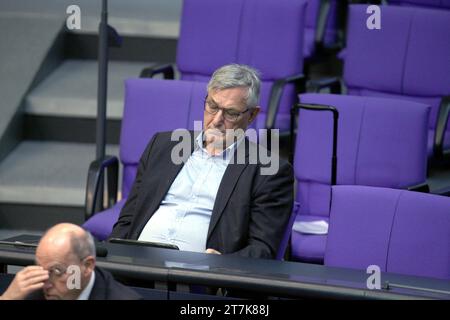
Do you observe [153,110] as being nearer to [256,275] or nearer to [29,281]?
[256,275]

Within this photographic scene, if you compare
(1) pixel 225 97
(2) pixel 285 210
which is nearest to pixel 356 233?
(2) pixel 285 210

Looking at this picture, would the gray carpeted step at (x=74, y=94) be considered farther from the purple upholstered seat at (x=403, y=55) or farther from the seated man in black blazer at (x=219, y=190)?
the seated man in black blazer at (x=219, y=190)

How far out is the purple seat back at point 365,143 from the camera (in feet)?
11.1

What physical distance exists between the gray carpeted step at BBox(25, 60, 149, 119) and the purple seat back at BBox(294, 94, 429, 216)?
1.17 metres

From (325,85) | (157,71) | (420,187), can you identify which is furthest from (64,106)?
(420,187)

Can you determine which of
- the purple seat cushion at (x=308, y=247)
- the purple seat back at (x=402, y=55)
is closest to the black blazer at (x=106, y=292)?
the purple seat cushion at (x=308, y=247)

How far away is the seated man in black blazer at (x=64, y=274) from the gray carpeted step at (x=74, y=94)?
2537 mm

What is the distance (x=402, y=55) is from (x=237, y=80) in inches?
57.1

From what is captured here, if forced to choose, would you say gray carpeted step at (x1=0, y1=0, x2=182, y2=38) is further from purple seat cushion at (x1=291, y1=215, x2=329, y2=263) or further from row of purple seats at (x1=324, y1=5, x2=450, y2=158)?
purple seat cushion at (x1=291, y1=215, x2=329, y2=263)

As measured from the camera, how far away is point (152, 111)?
3.60 meters

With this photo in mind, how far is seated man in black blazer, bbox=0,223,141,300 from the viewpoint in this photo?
1.84 m

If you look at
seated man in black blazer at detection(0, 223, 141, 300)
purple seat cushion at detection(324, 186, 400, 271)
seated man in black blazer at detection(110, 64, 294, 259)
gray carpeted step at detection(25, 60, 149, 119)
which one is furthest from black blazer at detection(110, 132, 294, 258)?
gray carpeted step at detection(25, 60, 149, 119)

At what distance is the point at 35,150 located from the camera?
173 inches
